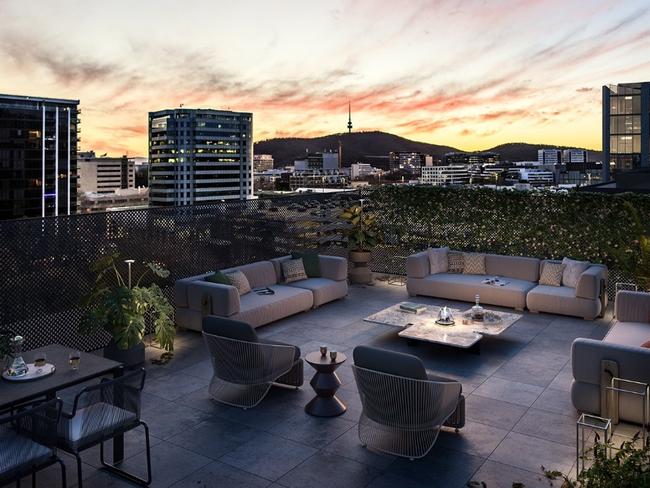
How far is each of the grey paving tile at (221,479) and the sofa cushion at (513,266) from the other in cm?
683

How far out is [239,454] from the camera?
4.47 m

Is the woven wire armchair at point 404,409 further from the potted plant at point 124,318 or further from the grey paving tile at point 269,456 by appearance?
the potted plant at point 124,318

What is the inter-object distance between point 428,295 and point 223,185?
421 ft

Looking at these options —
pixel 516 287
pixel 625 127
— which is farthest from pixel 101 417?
pixel 625 127

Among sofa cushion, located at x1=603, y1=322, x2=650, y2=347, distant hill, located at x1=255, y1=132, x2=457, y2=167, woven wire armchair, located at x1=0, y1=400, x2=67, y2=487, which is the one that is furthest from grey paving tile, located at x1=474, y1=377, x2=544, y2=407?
distant hill, located at x1=255, y1=132, x2=457, y2=167

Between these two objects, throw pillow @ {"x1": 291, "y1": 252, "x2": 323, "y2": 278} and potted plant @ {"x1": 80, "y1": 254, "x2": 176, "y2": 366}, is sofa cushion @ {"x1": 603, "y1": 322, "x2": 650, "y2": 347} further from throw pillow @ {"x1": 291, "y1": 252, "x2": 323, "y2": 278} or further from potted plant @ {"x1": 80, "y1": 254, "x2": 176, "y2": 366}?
potted plant @ {"x1": 80, "y1": 254, "x2": 176, "y2": 366}

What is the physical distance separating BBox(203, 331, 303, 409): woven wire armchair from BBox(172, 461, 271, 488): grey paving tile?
3.78ft

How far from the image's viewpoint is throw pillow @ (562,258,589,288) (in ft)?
29.3

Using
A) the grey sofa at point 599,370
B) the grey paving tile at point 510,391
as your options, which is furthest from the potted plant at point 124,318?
the grey sofa at point 599,370

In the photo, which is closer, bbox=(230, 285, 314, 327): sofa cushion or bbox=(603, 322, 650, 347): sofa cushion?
bbox=(603, 322, 650, 347): sofa cushion

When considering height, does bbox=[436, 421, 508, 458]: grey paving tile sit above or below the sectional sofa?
below

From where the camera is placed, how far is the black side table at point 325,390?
5.24 meters

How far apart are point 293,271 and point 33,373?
18.7ft

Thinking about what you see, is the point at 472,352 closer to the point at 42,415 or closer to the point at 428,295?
the point at 428,295
